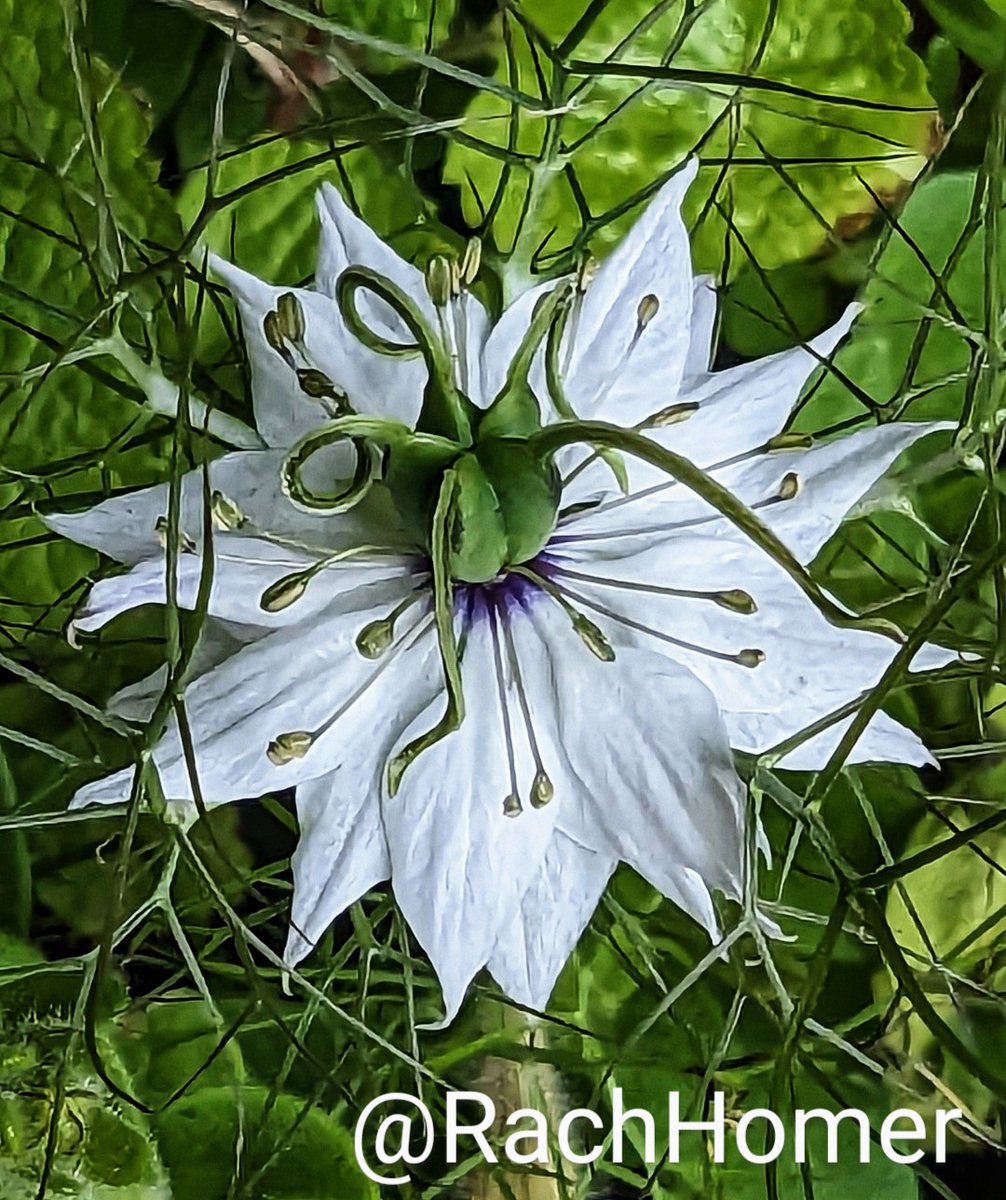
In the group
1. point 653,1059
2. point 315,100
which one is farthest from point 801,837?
point 315,100

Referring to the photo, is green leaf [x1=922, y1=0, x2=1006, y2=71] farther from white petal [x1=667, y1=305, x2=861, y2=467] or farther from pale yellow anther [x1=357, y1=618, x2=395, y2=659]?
pale yellow anther [x1=357, y1=618, x2=395, y2=659]

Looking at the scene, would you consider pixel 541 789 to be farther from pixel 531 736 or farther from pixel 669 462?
pixel 669 462

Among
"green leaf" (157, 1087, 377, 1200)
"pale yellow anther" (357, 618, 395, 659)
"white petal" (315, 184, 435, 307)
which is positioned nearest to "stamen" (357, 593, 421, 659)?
"pale yellow anther" (357, 618, 395, 659)

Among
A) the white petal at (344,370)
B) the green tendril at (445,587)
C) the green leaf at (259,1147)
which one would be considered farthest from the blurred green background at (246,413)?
the green tendril at (445,587)

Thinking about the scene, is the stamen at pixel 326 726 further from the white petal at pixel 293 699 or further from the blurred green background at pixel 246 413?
the blurred green background at pixel 246 413

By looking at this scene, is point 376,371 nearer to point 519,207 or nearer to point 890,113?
point 519,207

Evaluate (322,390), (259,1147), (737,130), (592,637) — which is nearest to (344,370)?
(322,390)
